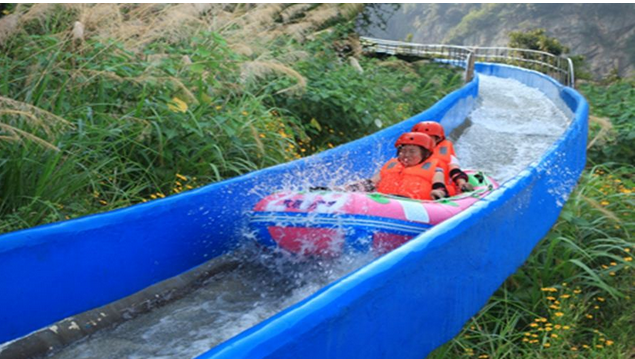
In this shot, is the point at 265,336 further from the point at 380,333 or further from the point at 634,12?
the point at 634,12

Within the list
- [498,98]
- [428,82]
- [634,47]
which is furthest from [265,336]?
[634,47]

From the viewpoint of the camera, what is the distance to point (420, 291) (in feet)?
9.55

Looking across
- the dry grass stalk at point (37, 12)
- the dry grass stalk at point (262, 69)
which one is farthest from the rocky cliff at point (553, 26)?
the dry grass stalk at point (37, 12)

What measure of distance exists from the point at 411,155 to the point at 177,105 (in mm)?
1616

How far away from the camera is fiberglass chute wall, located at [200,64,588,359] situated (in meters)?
2.19

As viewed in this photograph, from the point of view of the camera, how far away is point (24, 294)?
10.6 feet

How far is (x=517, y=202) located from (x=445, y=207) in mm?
397

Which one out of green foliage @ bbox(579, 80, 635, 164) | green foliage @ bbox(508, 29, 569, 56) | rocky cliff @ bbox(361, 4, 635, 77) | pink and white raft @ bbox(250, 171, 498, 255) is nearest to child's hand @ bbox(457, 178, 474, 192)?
pink and white raft @ bbox(250, 171, 498, 255)

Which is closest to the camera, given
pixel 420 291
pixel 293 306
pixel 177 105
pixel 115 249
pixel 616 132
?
pixel 293 306

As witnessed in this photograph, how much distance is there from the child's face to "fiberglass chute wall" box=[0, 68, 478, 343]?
672 mm

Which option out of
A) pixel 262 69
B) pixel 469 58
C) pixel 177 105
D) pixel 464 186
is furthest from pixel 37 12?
pixel 469 58

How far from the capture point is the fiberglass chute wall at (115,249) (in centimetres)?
321

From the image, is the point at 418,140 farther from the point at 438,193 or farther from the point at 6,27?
the point at 6,27

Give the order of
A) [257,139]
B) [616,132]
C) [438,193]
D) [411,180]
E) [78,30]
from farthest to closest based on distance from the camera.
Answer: [616,132] < [257,139] < [411,180] < [438,193] < [78,30]
